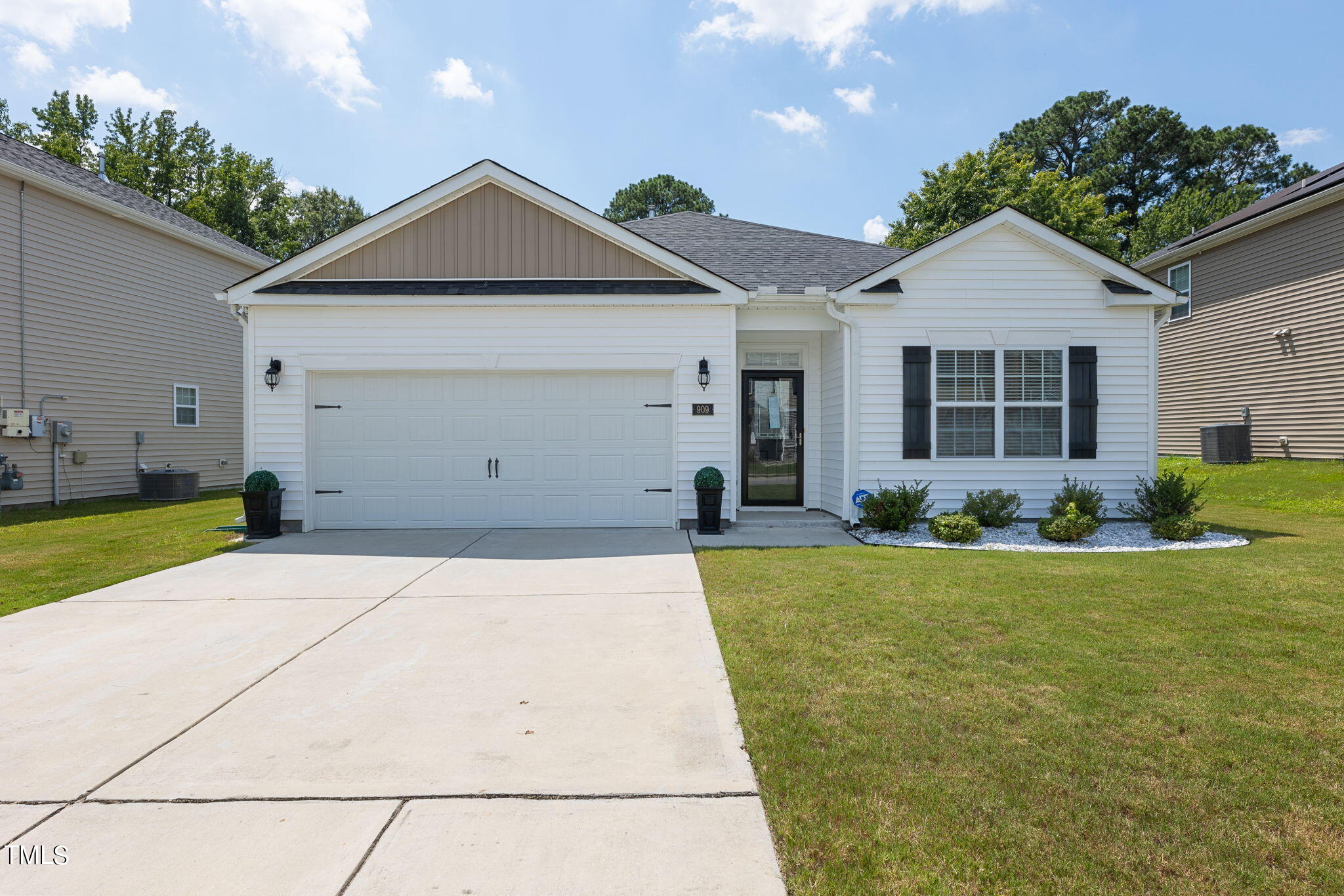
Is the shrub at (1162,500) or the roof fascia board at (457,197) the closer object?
the shrub at (1162,500)

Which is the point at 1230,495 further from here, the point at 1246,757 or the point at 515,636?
the point at 515,636

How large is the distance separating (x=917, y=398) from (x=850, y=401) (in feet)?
2.83

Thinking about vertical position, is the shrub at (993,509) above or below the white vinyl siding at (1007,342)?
below

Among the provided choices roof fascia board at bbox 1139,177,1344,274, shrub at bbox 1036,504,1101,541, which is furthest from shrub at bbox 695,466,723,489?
roof fascia board at bbox 1139,177,1344,274

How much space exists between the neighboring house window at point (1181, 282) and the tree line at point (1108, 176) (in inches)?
364

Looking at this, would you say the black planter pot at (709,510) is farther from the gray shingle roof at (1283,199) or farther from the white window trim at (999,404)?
the gray shingle roof at (1283,199)

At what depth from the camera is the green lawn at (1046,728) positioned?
2234 millimetres

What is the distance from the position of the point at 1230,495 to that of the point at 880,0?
1070 centimetres

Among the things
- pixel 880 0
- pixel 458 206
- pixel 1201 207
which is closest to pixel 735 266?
pixel 458 206

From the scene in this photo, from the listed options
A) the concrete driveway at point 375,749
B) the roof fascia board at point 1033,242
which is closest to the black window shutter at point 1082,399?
the roof fascia board at point 1033,242

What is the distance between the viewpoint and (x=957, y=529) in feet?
26.9

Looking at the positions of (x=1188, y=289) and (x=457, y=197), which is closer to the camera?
(x=457, y=197)

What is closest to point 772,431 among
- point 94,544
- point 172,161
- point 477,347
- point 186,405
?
point 477,347

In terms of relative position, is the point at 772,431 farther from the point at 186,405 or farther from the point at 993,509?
the point at 186,405
